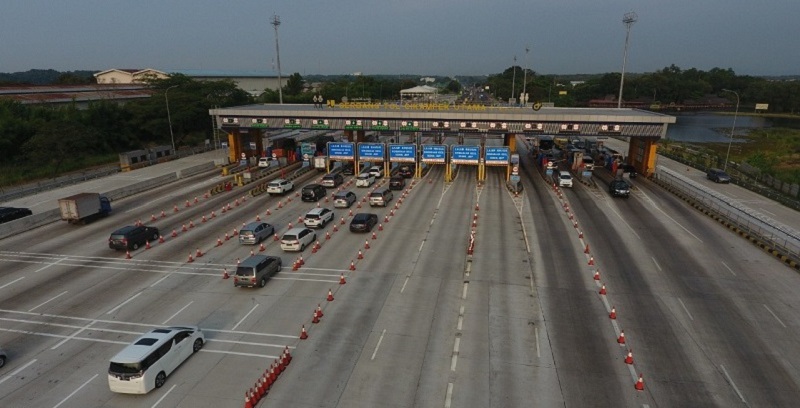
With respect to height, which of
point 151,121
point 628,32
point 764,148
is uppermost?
point 628,32

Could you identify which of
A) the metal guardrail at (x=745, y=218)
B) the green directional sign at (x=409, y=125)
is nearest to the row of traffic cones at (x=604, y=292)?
the metal guardrail at (x=745, y=218)

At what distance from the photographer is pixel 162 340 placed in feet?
60.4

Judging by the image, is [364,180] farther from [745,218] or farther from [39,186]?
[745,218]

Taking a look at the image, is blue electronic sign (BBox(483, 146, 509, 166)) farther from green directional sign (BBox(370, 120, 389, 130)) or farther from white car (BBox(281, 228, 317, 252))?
white car (BBox(281, 228, 317, 252))

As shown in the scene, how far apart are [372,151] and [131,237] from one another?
109 feet

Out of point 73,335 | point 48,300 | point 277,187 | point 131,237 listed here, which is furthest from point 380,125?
point 73,335

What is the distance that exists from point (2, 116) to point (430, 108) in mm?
63010

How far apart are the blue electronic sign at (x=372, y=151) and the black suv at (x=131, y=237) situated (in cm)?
3038

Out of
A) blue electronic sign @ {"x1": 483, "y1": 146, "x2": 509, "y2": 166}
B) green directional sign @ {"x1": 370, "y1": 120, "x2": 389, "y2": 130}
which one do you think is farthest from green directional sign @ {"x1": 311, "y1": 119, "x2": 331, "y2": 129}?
blue electronic sign @ {"x1": 483, "y1": 146, "x2": 509, "y2": 166}

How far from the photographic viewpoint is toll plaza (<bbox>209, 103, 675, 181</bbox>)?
5862cm

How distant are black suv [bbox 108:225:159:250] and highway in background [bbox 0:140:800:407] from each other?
1.17 metres

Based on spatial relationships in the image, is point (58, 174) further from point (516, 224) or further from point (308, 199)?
point (516, 224)

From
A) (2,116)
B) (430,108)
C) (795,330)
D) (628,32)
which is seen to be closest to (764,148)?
(628,32)

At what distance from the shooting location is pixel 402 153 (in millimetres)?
60844
